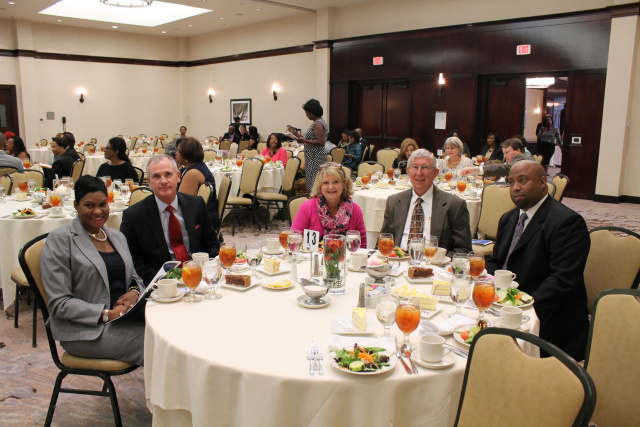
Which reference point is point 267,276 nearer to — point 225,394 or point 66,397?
point 225,394

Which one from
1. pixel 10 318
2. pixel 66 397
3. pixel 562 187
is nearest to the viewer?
pixel 66 397

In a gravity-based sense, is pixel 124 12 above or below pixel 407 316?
above

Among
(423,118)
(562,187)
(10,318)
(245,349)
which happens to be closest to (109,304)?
(245,349)

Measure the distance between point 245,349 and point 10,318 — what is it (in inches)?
131

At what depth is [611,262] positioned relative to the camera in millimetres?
2846

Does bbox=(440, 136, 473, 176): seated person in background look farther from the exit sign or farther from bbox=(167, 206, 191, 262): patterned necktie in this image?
the exit sign

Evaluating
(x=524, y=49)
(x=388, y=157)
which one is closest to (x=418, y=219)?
(x=388, y=157)

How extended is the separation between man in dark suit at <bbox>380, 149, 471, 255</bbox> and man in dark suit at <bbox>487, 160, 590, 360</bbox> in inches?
16.3

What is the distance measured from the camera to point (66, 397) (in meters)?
3.03

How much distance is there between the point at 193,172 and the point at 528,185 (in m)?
2.96

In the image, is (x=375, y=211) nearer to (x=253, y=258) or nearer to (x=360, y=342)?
(x=253, y=258)

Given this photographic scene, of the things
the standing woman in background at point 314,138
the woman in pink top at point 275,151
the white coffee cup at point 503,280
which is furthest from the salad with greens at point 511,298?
the woman in pink top at point 275,151

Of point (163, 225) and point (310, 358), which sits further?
point (163, 225)

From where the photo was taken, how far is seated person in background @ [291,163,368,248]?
3.38 m
